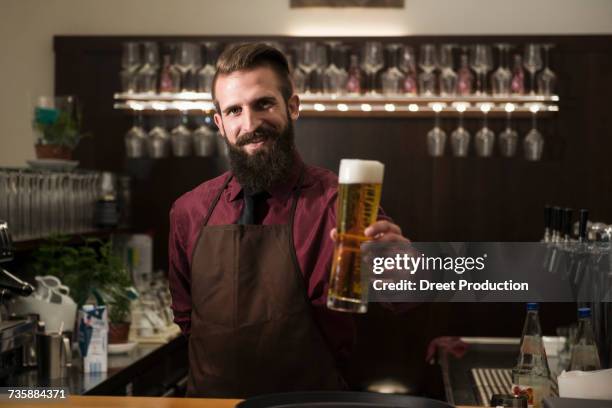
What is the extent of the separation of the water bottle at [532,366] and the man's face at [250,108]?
77cm

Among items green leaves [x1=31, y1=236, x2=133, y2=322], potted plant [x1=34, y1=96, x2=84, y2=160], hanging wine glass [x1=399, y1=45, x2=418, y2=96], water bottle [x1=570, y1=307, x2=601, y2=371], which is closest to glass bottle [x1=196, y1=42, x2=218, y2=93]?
potted plant [x1=34, y1=96, x2=84, y2=160]

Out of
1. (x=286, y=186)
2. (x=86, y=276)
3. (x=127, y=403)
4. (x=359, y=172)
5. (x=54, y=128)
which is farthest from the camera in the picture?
(x=54, y=128)

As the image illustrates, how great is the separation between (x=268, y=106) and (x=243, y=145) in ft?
0.38

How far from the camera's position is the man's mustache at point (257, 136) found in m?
2.42

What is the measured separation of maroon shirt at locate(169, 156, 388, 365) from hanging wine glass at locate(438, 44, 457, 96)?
284cm

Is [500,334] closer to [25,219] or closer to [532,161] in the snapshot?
[532,161]

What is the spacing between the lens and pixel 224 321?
2.55 meters

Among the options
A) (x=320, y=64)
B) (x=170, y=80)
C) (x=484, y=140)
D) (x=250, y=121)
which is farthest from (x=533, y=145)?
(x=250, y=121)

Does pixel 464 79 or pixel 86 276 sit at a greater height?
pixel 464 79

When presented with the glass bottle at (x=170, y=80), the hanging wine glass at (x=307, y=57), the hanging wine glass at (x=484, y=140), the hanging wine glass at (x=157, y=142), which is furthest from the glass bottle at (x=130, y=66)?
the hanging wine glass at (x=484, y=140)

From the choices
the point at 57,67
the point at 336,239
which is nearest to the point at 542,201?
the point at 57,67

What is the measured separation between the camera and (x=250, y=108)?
2.39 m

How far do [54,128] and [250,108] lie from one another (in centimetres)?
249

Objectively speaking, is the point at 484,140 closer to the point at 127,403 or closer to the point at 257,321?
the point at 257,321
